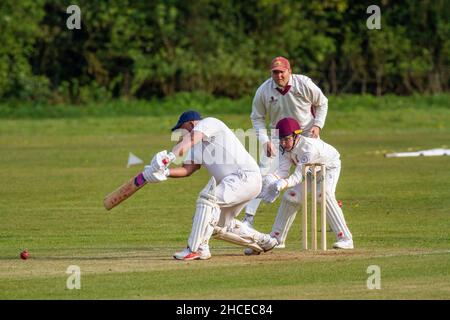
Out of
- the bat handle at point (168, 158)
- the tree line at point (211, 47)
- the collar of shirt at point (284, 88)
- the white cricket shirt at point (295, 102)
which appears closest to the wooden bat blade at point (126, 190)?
the bat handle at point (168, 158)

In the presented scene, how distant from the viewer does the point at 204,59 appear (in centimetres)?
4416

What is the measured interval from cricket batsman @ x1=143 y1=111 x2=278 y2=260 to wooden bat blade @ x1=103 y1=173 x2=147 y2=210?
13cm

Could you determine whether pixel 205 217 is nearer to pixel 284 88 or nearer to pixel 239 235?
pixel 239 235

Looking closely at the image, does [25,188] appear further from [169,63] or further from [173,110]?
[169,63]

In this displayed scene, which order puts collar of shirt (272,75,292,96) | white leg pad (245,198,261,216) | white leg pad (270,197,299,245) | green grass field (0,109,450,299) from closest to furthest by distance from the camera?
green grass field (0,109,450,299) → white leg pad (270,197,299,245) → white leg pad (245,198,261,216) → collar of shirt (272,75,292,96)

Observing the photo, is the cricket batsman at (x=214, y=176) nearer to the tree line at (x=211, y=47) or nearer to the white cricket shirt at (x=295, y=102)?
the white cricket shirt at (x=295, y=102)

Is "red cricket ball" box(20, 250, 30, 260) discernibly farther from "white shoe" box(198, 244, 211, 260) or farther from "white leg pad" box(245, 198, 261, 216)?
"white leg pad" box(245, 198, 261, 216)

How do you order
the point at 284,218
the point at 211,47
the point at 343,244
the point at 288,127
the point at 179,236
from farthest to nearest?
the point at 211,47, the point at 179,236, the point at 284,218, the point at 343,244, the point at 288,127

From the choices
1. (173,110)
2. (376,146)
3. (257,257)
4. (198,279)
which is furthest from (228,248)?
(173,110)

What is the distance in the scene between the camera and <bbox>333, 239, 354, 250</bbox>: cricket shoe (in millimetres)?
12680

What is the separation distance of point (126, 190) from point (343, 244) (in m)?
2.34

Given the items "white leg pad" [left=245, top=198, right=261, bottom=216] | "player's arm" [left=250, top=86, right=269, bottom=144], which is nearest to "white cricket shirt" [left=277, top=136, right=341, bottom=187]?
"white leg pad" [left=245, top=198, right=261, bottom=216]

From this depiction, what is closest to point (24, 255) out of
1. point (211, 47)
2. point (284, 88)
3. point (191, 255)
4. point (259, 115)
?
point (191, 255)

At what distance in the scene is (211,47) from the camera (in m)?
44.6
